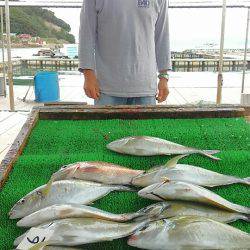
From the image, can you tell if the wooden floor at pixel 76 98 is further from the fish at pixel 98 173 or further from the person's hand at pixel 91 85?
the fish at pixel 98 173

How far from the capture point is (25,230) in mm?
1435

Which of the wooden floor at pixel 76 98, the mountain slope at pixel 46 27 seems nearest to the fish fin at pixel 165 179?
the wooden floor at pixel 76 98

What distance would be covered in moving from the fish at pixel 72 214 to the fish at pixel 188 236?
0.39ft

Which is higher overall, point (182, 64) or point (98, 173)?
point (98, 173)

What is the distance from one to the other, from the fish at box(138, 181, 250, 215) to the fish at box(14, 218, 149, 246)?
0.60 feet

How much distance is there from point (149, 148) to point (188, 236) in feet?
2.57

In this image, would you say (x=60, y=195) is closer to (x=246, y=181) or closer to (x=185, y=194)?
(x=185, y=194)

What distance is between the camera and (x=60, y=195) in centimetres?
157

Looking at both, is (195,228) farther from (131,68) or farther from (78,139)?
(131,68)

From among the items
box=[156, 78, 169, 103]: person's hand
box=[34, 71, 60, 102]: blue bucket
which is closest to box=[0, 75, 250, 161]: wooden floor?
box=[34, 71, 60, 102]: blue bucket

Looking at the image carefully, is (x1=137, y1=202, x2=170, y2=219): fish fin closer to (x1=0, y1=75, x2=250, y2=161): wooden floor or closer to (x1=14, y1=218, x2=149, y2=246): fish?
(x1=14, y1=218, x2=149, y2=246): fish

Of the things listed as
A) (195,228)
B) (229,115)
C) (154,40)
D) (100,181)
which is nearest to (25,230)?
(100,181)

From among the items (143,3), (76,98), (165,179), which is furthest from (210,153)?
(76,98)

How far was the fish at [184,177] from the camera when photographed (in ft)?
5.50
